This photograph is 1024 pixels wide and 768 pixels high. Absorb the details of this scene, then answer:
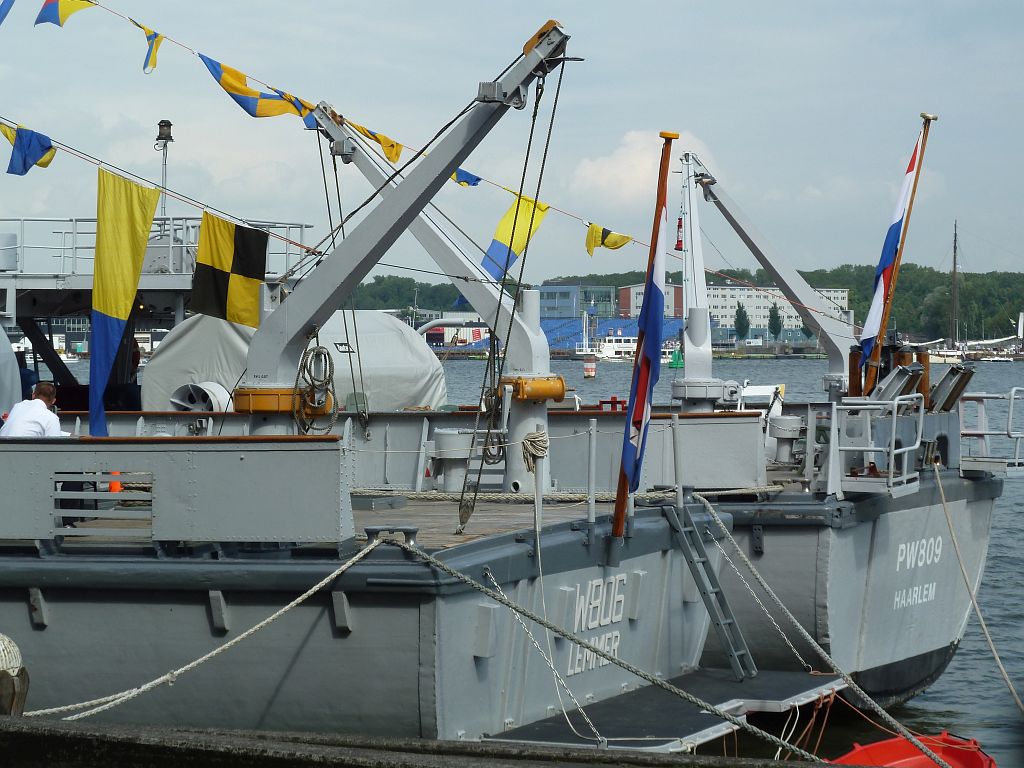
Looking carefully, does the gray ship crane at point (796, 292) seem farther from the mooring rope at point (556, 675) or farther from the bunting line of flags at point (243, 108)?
the mooring rope at point (556, 675)

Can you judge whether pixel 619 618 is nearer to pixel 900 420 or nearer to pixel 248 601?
pixel 248 601

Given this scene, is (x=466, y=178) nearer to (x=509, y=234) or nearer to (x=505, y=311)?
(x=509, y=234)

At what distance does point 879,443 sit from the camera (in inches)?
505

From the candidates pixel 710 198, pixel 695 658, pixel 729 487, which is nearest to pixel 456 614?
pixel 695 658

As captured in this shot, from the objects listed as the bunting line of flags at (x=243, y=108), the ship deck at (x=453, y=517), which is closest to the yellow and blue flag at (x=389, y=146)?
the bunting line of flags at (x=243, y=108)

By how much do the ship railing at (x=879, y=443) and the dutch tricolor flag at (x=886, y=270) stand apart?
1.05 metres

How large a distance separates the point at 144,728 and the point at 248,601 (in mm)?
1675

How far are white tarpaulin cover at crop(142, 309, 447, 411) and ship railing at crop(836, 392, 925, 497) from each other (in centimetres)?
714

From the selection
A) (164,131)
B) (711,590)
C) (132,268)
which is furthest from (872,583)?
(164,131)

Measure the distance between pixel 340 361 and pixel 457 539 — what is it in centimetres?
1056

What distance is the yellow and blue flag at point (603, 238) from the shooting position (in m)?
17.4

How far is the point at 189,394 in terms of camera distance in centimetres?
1722

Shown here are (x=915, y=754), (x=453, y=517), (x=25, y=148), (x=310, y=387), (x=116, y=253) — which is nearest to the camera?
(x=915, y=754)

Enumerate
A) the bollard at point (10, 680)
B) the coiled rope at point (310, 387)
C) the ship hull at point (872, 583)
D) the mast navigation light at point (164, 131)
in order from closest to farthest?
the bollard at point (10, 680) → the coiled rope at point (310, 387) → the ship hull at point (872, 583) → the mast navigation light at point (164, 131)
